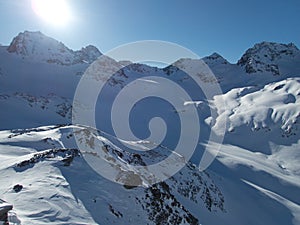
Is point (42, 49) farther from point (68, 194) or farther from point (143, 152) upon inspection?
point (68, 194)

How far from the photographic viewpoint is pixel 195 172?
30094 millimetres

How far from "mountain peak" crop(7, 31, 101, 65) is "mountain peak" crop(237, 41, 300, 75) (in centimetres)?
7795

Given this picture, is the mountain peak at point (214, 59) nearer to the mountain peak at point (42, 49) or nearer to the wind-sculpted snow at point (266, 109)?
the wind-sculpted snow at point (266, 109)

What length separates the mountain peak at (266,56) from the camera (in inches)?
4823

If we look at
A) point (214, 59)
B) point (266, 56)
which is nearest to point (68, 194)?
point (266, 56)

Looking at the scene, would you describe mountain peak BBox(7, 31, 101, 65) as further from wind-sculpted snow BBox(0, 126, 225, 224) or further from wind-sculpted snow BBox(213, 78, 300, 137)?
wind-sculpted snow BBox(0, 126, 225, 224)

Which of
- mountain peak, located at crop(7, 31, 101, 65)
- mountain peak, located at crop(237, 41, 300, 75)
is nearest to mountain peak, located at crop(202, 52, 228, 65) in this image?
mountain peak, located at crop(237, 41, 300, 75)

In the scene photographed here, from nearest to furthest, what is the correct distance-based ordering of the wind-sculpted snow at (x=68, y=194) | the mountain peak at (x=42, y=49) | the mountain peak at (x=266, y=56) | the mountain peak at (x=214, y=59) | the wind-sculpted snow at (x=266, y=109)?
the wind-sculpted snow at (x=68, y=194)
the wind-sculpted snow at (x=266, y=109)
the mountain peak at (x=42, y=49)
the mountain peak at (x=266, y=56)
the mountain peak at (x=214, y=59)

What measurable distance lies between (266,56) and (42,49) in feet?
343

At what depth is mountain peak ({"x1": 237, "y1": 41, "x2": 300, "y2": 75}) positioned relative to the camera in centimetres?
12249

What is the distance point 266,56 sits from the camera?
441ft

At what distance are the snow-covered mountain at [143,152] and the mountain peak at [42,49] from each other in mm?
494

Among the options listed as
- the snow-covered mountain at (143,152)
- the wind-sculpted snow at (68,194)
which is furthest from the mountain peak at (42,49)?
the wind-sculpted snow at (68,194)

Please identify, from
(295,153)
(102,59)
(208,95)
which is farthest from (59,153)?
(102,59)
